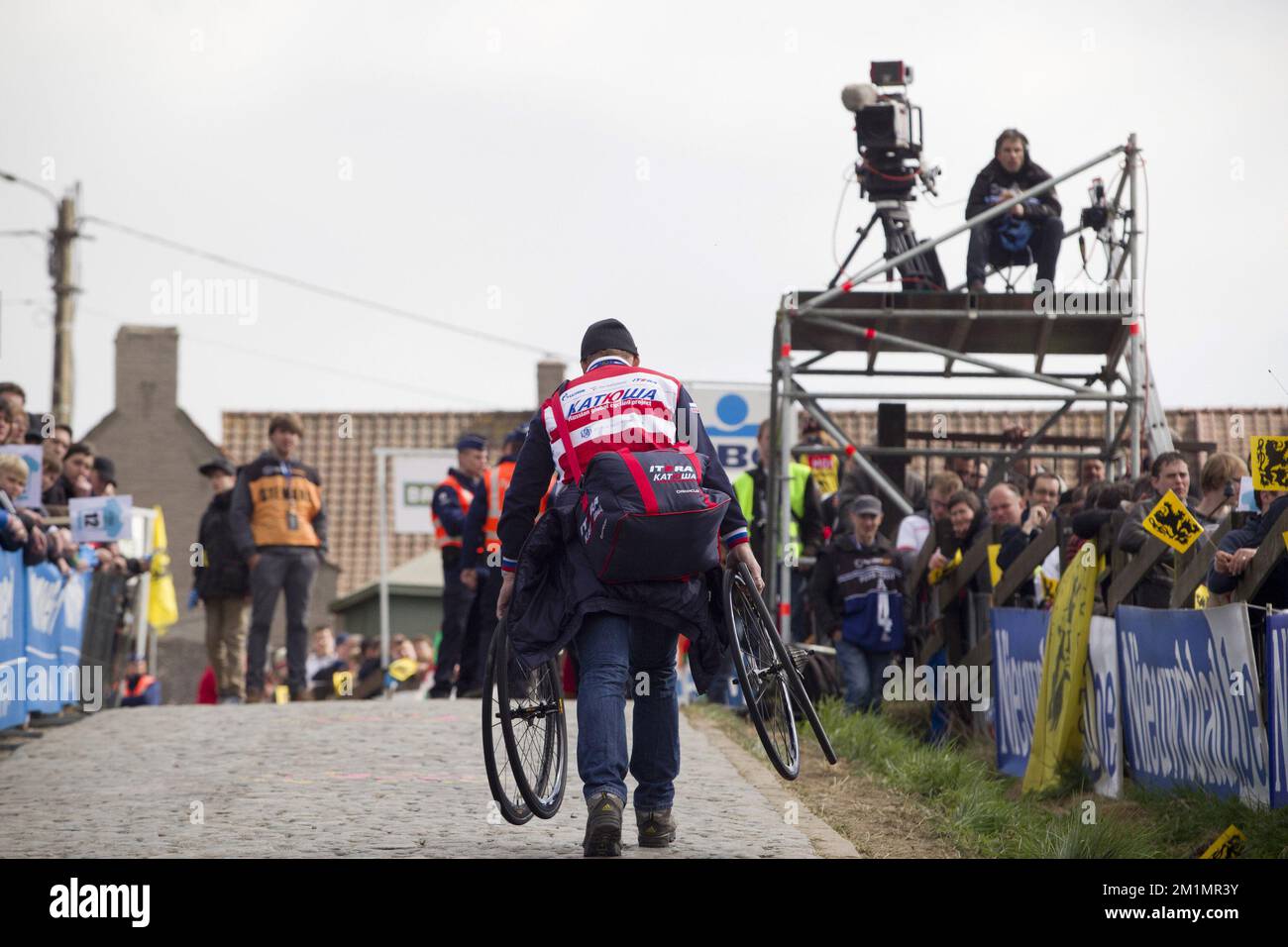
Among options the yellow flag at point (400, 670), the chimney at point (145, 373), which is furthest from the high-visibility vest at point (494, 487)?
the chimney at point (145, 373)

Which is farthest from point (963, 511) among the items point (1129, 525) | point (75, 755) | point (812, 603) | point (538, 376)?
point (538, 376)

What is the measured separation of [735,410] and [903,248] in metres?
6.03

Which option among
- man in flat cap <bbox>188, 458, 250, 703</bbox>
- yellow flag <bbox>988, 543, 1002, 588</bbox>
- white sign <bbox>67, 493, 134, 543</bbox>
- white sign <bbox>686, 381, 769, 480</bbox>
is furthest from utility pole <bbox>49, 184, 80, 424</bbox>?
yellow flag <bbox>988, 543, 1002, 588</bbox>

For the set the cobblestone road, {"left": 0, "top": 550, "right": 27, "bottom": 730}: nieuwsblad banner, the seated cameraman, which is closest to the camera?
the cobblestone road

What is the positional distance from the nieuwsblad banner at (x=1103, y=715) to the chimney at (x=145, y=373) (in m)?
33.9

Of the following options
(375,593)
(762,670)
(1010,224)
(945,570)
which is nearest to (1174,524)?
(762,670)

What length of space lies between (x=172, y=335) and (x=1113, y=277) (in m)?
30.2

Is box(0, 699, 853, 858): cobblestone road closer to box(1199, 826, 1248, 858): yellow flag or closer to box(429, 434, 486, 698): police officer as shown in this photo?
box(1199, 826, 1248, 858): yellow flag

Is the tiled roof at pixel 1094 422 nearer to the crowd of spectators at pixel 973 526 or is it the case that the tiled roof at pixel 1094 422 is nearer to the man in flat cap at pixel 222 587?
the crowd of spectators at pixel 973 526

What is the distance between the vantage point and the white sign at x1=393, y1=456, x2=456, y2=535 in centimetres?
2502

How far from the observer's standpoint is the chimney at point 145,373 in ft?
136

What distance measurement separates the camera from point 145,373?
4178cm

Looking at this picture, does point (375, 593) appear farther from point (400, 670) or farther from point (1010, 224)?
point (1010, 224)

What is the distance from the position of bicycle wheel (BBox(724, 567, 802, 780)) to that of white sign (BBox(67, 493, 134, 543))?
7.22 metres
